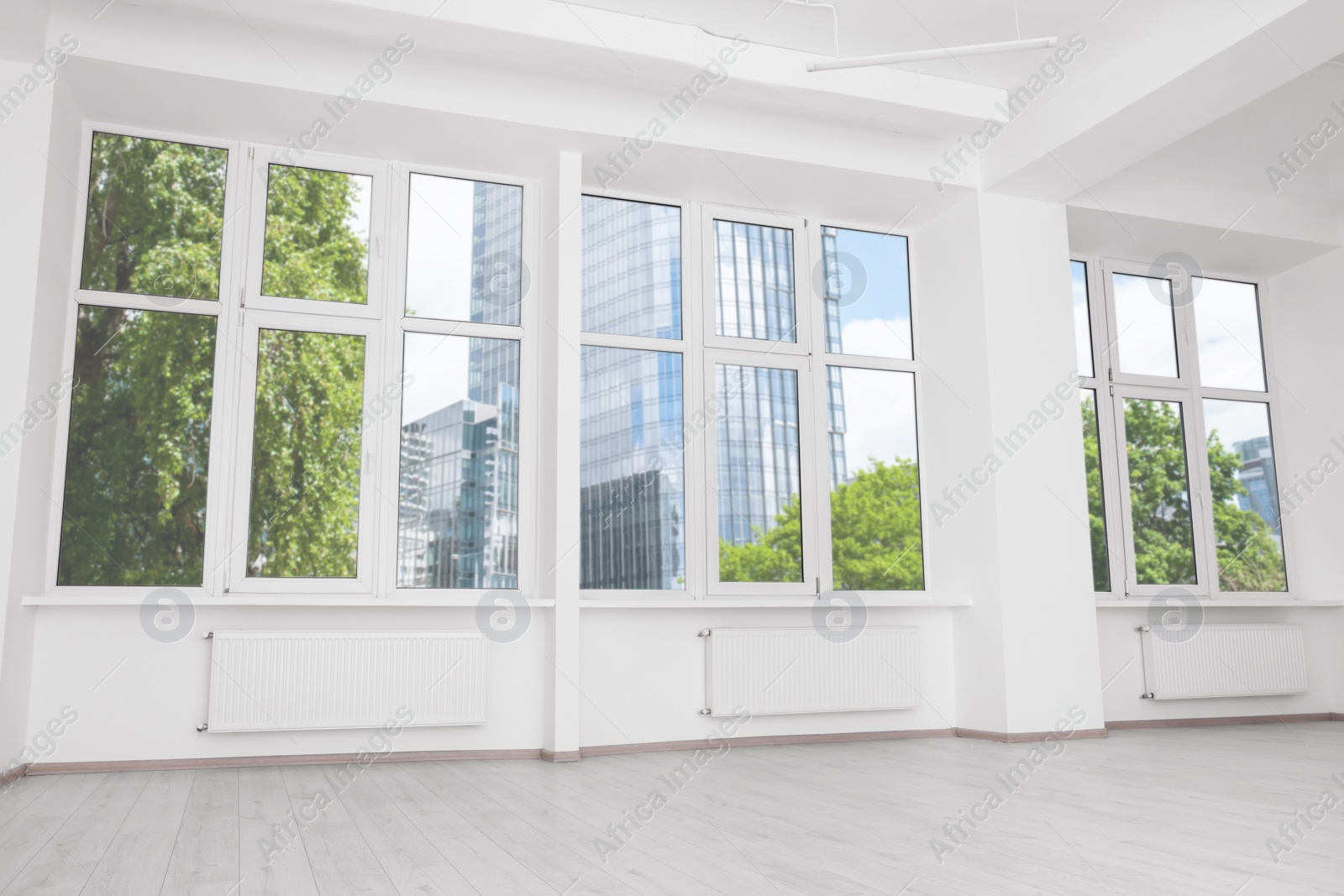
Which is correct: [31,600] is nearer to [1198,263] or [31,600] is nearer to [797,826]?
[797,826]

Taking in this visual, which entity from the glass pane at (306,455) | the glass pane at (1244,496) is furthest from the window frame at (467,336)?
the glass pane at (1244,496)

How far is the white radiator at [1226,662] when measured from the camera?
20.3 ft

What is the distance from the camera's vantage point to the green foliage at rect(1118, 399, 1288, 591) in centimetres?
655

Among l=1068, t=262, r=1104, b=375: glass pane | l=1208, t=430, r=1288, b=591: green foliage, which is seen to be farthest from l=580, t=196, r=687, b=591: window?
l=1208, t=430, r=1288, b=591: green foliage

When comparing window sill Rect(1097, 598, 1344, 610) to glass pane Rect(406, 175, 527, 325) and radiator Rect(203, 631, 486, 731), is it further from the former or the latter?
glass pane Rect(406, 175, 527, 325)

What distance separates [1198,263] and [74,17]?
6820 mm

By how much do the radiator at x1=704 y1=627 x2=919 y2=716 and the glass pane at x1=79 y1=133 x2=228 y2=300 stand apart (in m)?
3.23

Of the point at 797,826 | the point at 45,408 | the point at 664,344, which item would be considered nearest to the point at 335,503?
the point at 45,408

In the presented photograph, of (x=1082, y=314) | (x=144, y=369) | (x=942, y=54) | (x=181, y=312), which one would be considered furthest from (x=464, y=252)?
(x=1082, y=314)

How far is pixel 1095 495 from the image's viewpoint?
6.47 metres

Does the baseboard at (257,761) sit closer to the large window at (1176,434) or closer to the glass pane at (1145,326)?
the large window at (1176,434)

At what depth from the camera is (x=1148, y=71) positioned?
4688mm

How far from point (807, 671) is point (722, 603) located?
0.64 metres

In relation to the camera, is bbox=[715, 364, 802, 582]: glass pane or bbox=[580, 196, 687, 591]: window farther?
bbox=[715, 364, 802, 582]: glass pane
